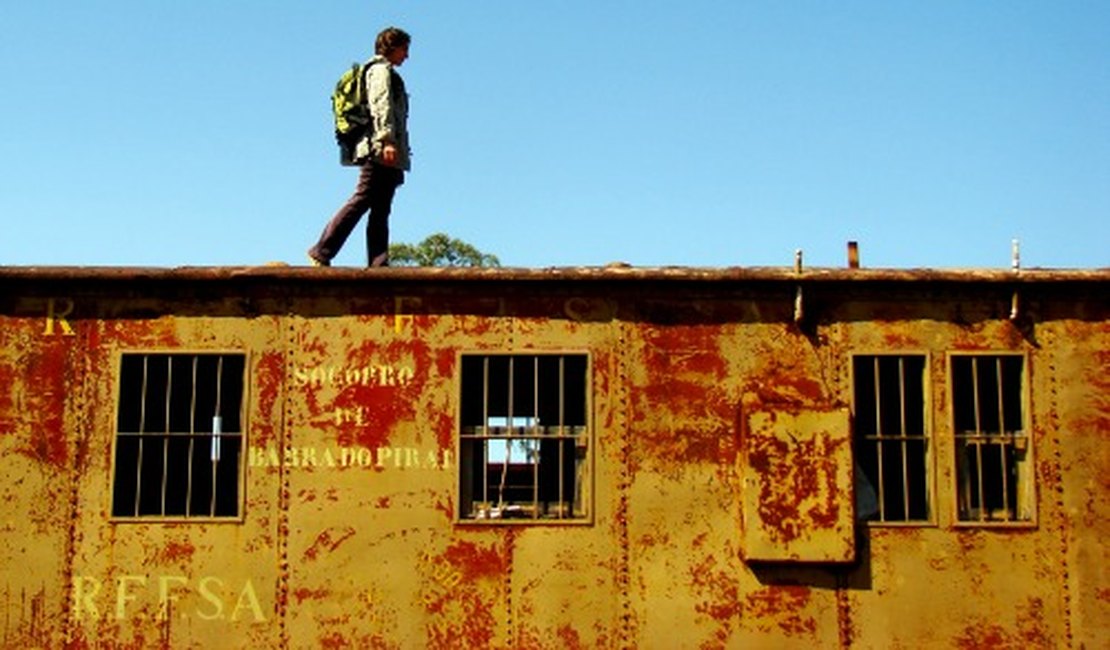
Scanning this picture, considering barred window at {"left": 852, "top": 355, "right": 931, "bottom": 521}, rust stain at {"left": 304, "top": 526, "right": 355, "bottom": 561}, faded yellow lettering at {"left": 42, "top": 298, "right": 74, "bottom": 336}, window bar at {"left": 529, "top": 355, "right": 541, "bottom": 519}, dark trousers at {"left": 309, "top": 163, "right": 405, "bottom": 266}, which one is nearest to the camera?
window bar at {"left": 529, "top": 355, "right": 541, "bottom": 519}

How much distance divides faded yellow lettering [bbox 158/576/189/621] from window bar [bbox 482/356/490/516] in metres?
2.41

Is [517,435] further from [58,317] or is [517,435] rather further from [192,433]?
[58,317]

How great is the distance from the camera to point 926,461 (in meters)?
9.79

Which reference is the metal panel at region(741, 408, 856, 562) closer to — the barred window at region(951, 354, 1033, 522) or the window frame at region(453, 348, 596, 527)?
the barred window at region(951, 354, 1033, 522)

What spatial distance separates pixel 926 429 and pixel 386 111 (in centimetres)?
548

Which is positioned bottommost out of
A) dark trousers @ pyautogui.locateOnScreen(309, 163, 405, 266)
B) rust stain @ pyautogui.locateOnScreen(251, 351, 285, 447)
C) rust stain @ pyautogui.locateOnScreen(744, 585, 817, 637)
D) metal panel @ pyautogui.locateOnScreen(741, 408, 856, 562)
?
rust stain @ pyautogui.locateOnScreen(744, 585, 817, 637)

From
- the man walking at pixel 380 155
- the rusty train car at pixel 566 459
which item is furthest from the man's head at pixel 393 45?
the rusty train car at pixel 566 459

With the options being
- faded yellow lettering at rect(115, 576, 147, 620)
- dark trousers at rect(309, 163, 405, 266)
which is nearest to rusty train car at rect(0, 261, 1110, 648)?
faded yellow lettering at rect(115, 576, 147, 620)

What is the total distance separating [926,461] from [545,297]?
11.0 feet

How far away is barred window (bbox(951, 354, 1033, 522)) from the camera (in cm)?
968

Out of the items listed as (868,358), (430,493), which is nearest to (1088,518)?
(868,358)

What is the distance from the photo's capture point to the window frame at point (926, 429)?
957 centimetres

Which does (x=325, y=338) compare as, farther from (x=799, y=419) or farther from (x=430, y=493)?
(x=799, y=419)

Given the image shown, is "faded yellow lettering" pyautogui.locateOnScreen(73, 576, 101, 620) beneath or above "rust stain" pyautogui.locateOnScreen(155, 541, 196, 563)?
beneath
